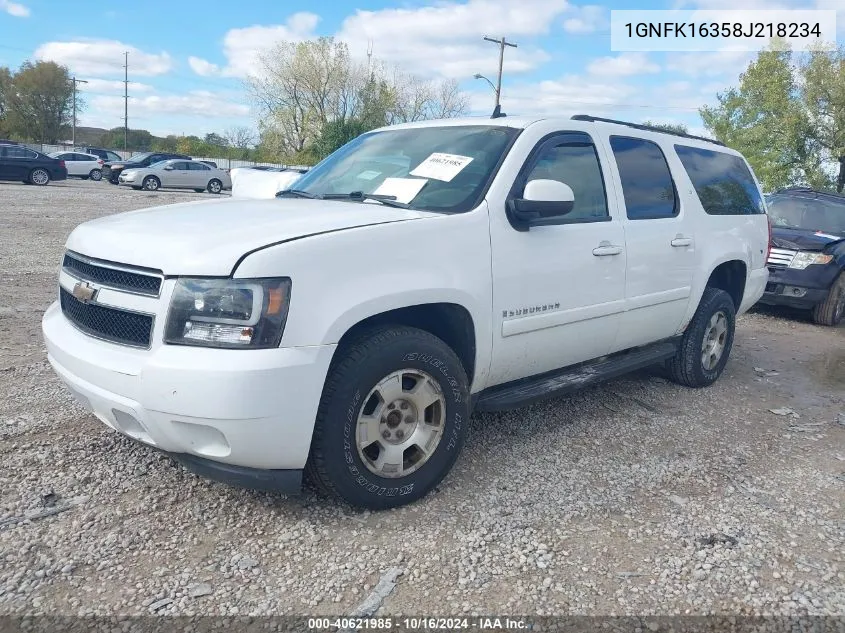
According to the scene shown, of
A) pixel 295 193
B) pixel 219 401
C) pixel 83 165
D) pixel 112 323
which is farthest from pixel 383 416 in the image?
pixel 83 165

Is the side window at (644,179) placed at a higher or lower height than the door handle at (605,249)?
higher

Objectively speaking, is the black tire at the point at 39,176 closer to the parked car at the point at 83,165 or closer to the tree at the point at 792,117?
the parked car at the point at 83,165

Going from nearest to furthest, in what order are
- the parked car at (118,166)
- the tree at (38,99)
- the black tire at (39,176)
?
the black tire at (39,176) < the parked car at (118,166) < the tree at (38,99)

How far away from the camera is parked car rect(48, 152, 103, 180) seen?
31953mm

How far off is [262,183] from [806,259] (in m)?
6.96

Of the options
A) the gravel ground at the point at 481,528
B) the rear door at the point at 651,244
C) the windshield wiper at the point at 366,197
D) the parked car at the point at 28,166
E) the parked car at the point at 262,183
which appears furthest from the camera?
the parked car at the point at 28,166

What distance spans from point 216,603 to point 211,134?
245 feet

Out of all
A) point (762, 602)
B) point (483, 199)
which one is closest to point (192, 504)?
point (483, 199)

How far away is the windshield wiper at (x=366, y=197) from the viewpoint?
11.2 ft

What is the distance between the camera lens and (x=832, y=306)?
852cm

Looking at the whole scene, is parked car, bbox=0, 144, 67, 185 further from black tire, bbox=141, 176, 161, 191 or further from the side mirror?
the side mirror

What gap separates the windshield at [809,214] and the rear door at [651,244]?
552cm

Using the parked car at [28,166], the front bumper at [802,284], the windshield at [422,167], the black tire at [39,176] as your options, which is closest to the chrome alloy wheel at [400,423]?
the windshield at [422,167]

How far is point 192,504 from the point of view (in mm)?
3082
